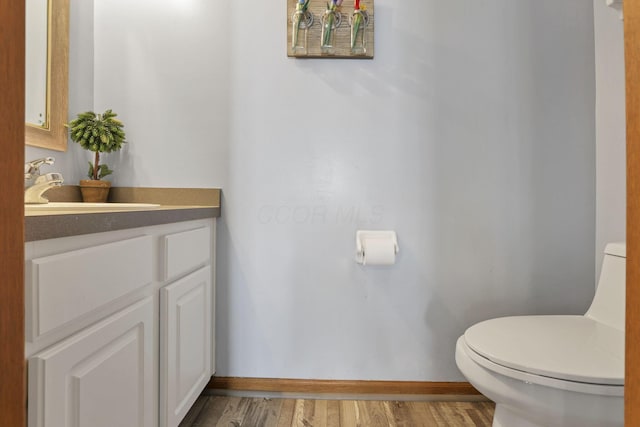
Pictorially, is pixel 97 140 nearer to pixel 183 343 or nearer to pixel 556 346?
pixel 183 343

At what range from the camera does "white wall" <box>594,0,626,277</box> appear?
142 cm

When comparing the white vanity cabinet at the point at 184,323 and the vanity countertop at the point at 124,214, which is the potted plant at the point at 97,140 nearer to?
the vanity countertop at the point at 124,214

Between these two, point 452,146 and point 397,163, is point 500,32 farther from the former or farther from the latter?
point 397,163

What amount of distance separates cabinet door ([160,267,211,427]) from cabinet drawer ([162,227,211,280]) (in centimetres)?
4

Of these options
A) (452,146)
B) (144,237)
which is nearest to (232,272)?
(144,237)

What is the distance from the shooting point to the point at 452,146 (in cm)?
155

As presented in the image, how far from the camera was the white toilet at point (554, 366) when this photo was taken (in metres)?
0.87

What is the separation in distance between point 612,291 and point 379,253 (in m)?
0.76

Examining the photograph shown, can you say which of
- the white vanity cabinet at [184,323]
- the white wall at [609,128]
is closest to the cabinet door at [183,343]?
the white vanity cabinet at [184,323]

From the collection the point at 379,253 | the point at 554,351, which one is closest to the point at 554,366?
the point at 554,351

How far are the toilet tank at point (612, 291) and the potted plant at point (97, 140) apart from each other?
1.82 meters

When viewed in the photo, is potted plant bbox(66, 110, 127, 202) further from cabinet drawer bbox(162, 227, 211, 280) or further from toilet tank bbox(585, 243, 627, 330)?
toilet tank bbox(585, 243, 627, 330)

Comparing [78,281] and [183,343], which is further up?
[78,281]

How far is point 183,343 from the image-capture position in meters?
1.22
